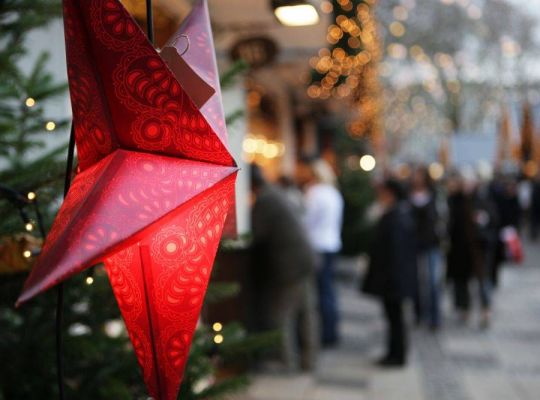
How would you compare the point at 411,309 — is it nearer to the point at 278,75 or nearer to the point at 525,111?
the point at 278,75

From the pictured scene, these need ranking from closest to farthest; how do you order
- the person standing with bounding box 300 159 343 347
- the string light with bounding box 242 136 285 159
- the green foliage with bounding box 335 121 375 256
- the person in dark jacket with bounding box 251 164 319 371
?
the person in dark jacket with bounding box 251 164 319 371 < the person standing with bounding box 300 159 343 347 < the string light with bounding box 242 136 285 159 < the green foliage with bounding box 335 121 375 256

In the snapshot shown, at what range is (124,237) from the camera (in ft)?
3.18

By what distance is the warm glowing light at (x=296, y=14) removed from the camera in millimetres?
4242

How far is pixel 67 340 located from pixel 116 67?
1073mm

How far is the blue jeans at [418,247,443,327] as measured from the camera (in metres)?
7.98

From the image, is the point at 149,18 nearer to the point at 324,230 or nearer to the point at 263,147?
the point at 324,230

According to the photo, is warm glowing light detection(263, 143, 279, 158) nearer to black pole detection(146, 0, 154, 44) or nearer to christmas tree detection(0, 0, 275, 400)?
christmas tree detection(0, 0, 275, 400)

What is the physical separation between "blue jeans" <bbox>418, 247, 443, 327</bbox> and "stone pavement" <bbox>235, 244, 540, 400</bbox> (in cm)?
25

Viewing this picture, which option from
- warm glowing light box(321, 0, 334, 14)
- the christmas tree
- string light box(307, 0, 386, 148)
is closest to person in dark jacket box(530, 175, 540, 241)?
string light box(307, 0, 386, 148)

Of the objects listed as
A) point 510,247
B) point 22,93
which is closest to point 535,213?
point 510,247

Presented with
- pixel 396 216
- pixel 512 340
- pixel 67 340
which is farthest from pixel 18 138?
pixel 512 340

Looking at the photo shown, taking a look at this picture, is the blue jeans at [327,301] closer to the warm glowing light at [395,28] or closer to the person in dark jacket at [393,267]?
the person in dark jacket at [393,267]

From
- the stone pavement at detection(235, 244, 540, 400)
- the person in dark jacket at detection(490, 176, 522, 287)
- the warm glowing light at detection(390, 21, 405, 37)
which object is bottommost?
the stone pavement at detection(235, 244, 540, 400)

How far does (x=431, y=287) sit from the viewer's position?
313 inches
